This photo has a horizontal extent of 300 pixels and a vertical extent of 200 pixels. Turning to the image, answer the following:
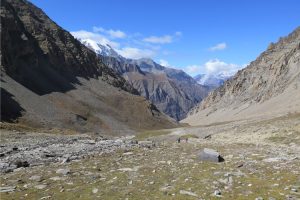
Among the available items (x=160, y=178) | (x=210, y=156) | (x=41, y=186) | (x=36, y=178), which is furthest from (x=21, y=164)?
(x=210, y=156)

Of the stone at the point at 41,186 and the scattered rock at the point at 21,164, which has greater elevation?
the scattered rock at the point at 21,164

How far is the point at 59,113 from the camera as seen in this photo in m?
172

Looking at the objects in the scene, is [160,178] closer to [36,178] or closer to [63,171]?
[63,171]

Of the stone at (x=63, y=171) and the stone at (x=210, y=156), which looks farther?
the stone at (x=210, y=156)

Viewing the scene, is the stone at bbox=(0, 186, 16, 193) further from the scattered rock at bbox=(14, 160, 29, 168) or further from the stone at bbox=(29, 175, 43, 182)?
the scattered rock at bbox=(14, 160, 29, 168)

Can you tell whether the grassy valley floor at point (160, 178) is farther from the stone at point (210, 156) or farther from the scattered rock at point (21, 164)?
the scattered rock at point (21, 164)

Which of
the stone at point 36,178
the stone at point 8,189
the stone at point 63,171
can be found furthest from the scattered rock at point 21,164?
the stone at point 8,189

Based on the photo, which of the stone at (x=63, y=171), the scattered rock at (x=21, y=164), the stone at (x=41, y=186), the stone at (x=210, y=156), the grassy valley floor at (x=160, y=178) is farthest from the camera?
the scattered rock at (x=21, y=164)

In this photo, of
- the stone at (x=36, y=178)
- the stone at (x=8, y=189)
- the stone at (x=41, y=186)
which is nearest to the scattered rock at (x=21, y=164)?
the stone at (x=36, y=178)

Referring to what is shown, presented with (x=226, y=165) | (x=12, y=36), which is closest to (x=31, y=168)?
(x=226, y=165)

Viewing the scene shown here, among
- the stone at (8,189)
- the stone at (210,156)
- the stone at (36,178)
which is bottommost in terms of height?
the stone at (8,189)

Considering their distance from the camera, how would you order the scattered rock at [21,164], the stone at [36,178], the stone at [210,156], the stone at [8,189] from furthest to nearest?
the scattered rock at [21,164], the stone at [210,156], the stone at [36,178], the stone at [8,189]

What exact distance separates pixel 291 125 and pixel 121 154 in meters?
35.3

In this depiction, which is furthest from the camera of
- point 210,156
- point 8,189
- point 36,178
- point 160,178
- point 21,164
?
point 21,164
